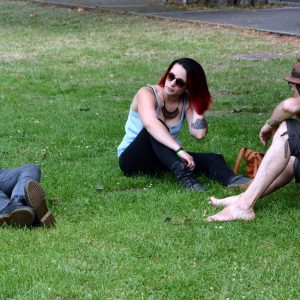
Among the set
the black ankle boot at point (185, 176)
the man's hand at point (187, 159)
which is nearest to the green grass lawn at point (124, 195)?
the black ankle boot at point (185, 176)

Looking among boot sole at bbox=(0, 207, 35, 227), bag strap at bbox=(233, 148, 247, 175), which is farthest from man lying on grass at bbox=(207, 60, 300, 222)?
boot sole at bbox=(0, 207, 35, 227)

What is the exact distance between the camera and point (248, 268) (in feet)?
14.5

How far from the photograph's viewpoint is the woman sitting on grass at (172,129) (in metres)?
6.02

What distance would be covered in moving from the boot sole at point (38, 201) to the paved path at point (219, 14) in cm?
1094

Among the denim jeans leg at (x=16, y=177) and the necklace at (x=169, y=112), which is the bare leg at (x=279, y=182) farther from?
the denim jeans leg at (x=16, y=177)

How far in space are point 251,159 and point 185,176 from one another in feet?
1.68

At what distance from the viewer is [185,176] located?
19.8 ft

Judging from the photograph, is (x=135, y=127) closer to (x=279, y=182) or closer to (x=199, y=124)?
(x=199, y=124)

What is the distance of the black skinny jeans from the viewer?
240 inches

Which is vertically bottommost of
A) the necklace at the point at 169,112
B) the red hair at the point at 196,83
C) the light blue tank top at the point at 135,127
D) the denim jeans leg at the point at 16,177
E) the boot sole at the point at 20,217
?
the boot sole at the point at 20,217

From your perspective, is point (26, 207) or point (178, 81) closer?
point (26, 207)

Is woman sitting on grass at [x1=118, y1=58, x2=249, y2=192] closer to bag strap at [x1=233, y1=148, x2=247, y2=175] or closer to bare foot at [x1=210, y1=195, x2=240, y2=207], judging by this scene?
bag strap at [x1=233, y1=148, x2=247, y2=175]

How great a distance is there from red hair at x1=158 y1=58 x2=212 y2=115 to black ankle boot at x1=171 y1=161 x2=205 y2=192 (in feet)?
1.80

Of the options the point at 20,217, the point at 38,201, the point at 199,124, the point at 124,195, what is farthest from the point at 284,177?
the point at 20,217
